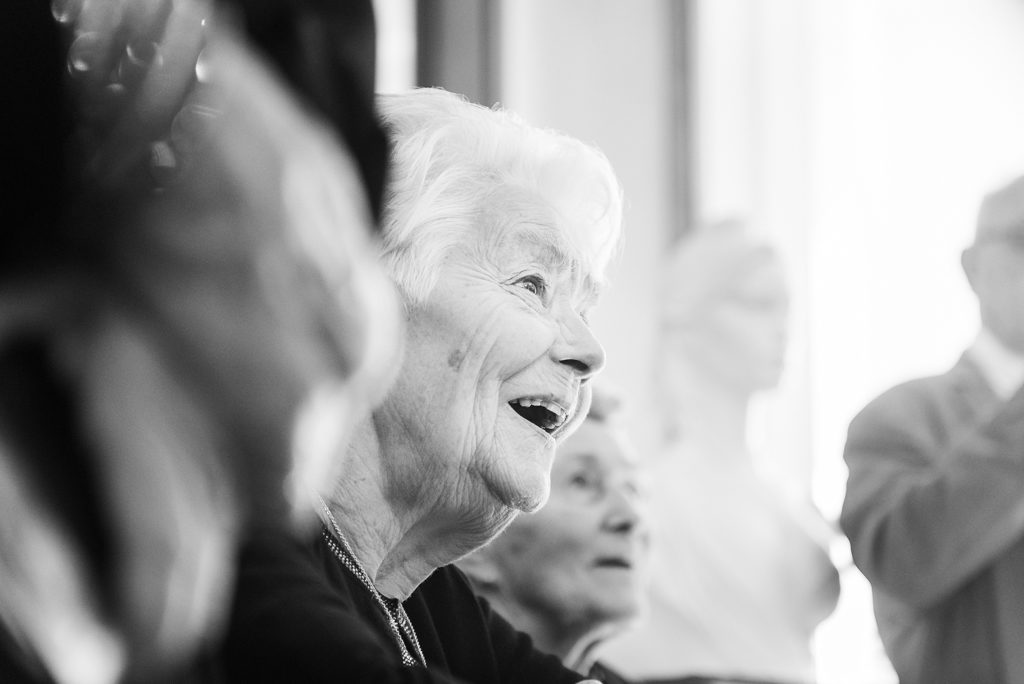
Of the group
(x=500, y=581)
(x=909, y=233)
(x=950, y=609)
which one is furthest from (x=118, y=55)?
(x=909, y=233)

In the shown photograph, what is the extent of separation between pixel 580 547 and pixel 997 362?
2.00ft

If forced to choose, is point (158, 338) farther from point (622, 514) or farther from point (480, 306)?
point (622, 514)

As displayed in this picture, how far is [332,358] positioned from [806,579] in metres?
1.95

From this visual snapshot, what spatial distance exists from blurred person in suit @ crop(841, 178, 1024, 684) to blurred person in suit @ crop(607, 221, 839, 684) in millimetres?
299

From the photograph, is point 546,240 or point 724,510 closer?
point 546,240

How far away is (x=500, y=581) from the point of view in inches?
71.9

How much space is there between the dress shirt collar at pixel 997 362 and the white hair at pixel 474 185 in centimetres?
69

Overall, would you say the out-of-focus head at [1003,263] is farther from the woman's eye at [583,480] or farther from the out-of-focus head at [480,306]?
the out-of-focus head at [480,306]

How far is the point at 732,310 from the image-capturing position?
243 cm

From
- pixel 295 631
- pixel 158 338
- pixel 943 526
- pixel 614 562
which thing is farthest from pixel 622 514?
pixel 158 338

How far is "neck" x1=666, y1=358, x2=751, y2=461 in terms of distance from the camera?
2.43 m

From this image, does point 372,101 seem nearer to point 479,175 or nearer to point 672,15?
point 479,175

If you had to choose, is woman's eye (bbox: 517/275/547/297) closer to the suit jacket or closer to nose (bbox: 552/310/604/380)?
nose (bbox: 552/310/604/380)

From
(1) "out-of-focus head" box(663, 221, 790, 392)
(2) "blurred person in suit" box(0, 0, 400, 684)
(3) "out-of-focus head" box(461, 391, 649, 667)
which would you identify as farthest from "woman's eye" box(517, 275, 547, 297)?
(1) "out-of-focus head" box(663, 221, 790, 392)
